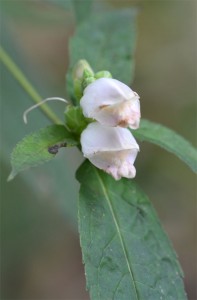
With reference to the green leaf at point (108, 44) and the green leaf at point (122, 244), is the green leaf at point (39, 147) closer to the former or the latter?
the green leaf at point (122, 244)

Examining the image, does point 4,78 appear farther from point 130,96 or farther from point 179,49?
point 179,49

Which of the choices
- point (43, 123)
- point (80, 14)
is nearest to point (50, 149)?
point (80, 14)

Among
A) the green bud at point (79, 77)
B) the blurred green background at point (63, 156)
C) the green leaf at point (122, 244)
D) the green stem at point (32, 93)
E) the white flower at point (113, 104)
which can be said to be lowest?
the blurred green background at point (63, 156)

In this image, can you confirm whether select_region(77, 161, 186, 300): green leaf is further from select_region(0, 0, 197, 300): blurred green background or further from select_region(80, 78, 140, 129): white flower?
select_region(0, 0, 197, 300): blurred green background

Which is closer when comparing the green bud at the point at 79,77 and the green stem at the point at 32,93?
the green bud at the point at 79,77

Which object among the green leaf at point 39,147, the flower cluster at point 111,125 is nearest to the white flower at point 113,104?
the flower cluster at point 111,125

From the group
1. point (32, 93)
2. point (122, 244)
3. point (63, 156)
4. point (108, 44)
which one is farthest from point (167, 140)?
point (63, 156)

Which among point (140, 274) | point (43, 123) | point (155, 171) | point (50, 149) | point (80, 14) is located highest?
point (50, 149)
